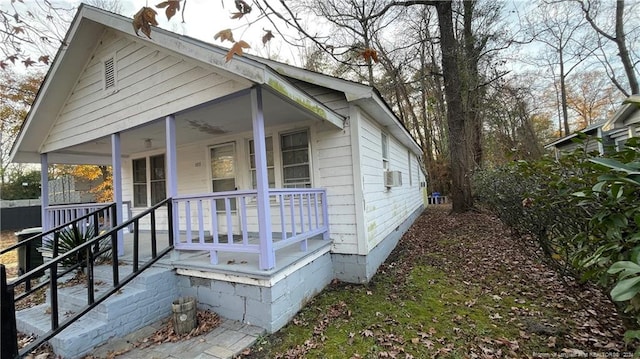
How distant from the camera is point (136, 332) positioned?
353 cm

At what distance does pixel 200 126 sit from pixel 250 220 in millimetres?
2157

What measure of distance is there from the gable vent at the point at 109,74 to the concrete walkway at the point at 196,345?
427cm

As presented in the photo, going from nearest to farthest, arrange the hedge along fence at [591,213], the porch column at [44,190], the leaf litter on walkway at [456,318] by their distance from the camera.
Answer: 1. the hedge along fence at [591,213]
2. the leaf litter on walkway at [456,318]
3. the porch column at [44,190]

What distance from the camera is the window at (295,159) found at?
544 cm

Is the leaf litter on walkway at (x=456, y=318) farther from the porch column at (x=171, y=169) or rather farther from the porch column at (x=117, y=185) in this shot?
the porch column at (x=117, y=185)

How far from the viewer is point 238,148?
20.2 ft

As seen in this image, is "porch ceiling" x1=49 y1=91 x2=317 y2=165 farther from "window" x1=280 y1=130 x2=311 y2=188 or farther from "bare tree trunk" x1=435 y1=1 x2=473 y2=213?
"bare tree trunk" x1=435 y1=1 x2=473 y2=213

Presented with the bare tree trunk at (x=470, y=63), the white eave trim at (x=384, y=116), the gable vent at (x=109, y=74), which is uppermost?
the bare tree trunk at (x=470, y=63)

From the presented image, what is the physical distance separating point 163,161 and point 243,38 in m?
6.75

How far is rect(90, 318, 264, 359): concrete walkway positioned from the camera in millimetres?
2994

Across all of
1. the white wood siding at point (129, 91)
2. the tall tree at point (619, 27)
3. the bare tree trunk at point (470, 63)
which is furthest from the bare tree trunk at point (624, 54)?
the white wood siding at point (129, 91)

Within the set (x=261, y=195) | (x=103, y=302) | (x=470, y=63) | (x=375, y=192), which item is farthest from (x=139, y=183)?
(x=470, y=63)

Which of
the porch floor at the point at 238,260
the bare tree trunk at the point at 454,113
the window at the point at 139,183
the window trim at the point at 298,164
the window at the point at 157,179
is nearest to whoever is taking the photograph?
the porch floor at the point at 238,260

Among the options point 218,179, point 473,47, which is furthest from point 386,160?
point 473,47
